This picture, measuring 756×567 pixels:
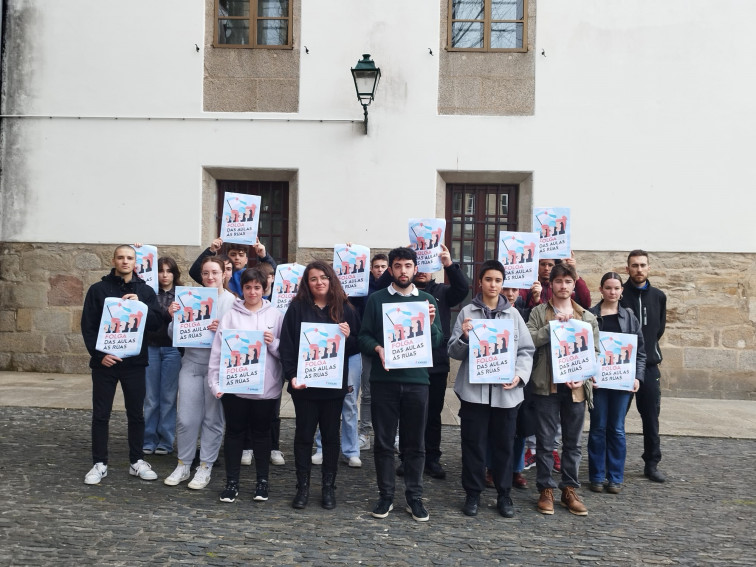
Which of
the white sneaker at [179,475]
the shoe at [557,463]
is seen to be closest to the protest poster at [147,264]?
the white sneaker at [179,475]

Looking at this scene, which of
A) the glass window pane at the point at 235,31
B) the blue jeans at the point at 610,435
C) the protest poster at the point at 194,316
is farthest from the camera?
the glass window pane at the point at 235,31

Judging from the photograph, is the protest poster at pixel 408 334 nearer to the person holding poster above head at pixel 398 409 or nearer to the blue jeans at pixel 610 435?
the person holding poster above head at pixel 398 409

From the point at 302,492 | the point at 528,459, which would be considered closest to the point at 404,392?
the point at 302,492

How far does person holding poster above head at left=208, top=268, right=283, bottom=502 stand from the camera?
5.00m

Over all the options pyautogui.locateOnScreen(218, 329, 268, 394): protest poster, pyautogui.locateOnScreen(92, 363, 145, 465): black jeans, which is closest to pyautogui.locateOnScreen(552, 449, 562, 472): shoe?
pyautogui.locateOnScreen(218, 329, 268, 394): protest poster

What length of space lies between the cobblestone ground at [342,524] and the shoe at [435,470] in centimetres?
10

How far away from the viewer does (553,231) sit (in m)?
6.32

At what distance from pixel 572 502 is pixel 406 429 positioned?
4.42 feet

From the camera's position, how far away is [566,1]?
32.6 ft

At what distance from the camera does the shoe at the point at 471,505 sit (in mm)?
4823

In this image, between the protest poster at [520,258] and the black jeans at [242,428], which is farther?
the protest poster at [520,258]

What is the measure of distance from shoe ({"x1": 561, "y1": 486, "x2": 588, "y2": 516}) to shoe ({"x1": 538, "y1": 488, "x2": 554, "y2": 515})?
0.14m

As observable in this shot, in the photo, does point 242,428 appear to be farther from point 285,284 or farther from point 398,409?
point 285,284

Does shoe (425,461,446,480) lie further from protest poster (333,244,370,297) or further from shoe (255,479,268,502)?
protest poster (333,244,370,297)
